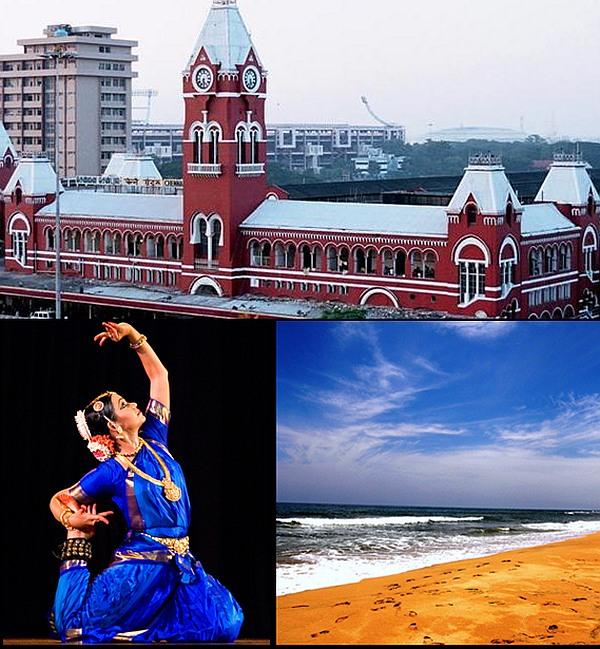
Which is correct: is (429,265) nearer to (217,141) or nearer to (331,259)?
(331,259)

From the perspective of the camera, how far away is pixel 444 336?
1423cm

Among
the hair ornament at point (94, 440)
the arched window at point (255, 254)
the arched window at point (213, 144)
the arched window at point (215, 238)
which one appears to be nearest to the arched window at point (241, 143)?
the arched window at point (213, 144)

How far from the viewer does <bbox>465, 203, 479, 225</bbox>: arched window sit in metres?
41.6

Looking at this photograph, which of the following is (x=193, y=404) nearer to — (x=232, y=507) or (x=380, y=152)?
(x=232, y=507)

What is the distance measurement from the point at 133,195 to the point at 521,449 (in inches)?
1490

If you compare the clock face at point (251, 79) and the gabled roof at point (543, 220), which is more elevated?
the clock face at point (251, 79)

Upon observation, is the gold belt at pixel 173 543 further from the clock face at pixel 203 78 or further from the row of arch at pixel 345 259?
the clock face at pixel 203 78

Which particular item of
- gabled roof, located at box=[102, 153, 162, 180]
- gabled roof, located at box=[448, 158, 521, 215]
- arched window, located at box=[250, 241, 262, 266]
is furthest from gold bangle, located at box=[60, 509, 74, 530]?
gabled roof, located at box=[102, 153, 162, 180]

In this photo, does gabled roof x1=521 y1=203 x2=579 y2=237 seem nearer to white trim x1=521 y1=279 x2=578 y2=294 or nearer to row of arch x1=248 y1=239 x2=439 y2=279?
white trim x1=521 y1=279 x2=578 y2=294

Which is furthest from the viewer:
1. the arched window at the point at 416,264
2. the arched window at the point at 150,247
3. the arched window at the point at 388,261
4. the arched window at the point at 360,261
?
the arched window at the point at 150,247

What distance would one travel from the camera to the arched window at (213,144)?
47.4 metres

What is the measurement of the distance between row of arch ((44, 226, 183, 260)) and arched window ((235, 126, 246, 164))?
2746 mm

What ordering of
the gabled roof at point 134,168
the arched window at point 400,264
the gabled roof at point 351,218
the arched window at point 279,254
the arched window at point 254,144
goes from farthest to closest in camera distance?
the gabled roof at point 134,168 < the arched window at point 254,144 < the arched window at point 279,254 < the arched window at point 400,264 < the gabled roof at point 351,218

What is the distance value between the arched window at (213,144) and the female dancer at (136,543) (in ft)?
110
